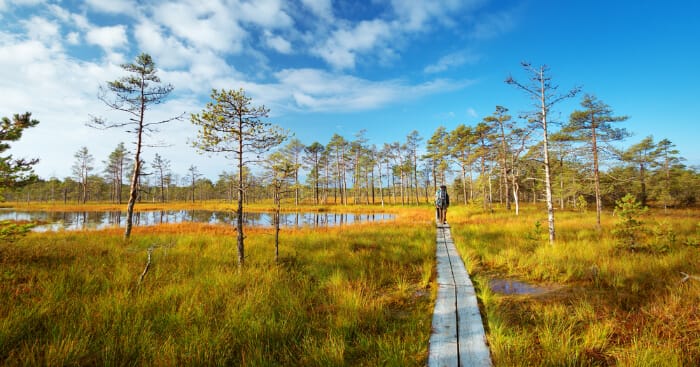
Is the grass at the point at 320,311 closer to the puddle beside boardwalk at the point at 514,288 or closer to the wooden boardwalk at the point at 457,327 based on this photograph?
the wooden boardwalk at the point at 457,327

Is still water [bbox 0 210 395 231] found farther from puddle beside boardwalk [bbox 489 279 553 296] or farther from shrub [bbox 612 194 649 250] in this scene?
shrub [bbox 612 194 649 250]

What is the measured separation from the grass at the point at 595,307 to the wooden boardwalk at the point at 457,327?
0.55ft

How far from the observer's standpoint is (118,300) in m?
3.93

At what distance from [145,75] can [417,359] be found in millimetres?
16180

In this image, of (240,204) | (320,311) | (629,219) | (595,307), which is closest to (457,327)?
(320,311)

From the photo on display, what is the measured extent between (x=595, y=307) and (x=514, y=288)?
1476 mm

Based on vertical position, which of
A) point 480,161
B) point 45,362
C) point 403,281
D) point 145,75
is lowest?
point 403,281

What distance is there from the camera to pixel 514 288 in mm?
5621

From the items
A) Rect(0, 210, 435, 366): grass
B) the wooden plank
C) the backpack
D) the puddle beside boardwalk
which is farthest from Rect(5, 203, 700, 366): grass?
the backpack

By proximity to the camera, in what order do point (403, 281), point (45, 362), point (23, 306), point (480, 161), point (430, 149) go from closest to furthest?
1. point (45, 362)
2. point (23, 306)
3. point (403, 281)
4. point (480, 161)
5. point (430, 149)

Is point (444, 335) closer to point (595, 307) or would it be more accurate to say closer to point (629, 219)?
point (595, 307)

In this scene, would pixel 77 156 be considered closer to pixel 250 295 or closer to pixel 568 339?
pixel 250 295

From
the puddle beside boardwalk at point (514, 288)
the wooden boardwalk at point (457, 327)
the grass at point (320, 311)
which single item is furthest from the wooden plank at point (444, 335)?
the puddle beside boardwalk at point (514, 288)

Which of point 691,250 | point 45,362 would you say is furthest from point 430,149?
point 45,362
